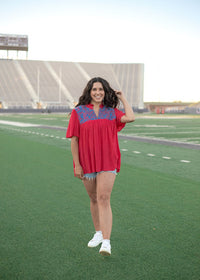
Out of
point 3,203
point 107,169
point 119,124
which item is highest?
point 119,124

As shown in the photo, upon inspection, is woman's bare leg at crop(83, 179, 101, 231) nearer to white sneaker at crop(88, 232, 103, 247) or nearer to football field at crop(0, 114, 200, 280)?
white sneaker at crop(88, 232, 103, 247)

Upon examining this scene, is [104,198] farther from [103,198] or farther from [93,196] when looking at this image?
[93,196]

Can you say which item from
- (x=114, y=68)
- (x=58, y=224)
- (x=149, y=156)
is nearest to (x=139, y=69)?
(x=114, y=68)

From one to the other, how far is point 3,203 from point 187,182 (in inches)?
136

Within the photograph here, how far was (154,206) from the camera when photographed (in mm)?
5668

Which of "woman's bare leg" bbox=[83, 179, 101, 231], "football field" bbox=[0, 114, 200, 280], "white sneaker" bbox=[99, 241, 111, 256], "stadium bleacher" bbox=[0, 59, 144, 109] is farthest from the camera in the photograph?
"stadium bleacher" bbox=[0, 59, 144, 109]

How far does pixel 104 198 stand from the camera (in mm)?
3826

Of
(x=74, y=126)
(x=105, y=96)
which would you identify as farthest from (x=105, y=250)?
(x=105, y=96)

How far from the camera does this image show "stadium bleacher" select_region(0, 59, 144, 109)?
84.8 m

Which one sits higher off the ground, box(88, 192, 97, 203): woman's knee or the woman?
the woman

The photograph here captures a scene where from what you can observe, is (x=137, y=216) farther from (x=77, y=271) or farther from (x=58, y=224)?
(x=77, y=271)

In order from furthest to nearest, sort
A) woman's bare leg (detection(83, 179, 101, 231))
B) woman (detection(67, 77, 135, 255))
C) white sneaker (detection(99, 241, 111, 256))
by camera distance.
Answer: woman's bare leg (detection(83, 179, 101, 231)) → woman (detection(67, 77, 135, 255)) → white sneaker (detection(99, 241, 111, 256))

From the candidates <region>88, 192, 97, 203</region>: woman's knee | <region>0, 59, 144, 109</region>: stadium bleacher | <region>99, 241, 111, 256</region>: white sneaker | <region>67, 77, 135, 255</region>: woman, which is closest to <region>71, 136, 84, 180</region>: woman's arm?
<region>67, 77, 135, 255</region>: woman

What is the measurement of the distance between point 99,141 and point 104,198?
55 centimetres
